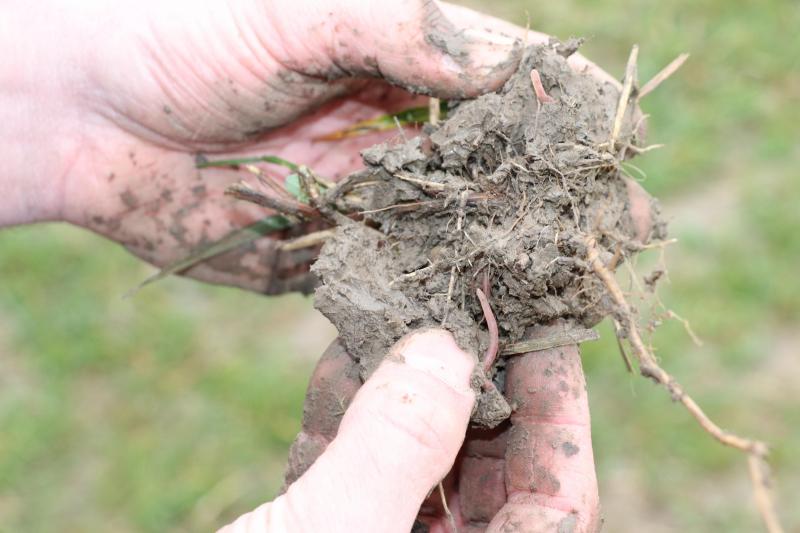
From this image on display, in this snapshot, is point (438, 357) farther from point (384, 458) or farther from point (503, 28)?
point (503, 28)

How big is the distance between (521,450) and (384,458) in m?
0.48

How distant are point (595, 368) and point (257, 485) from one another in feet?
5.14

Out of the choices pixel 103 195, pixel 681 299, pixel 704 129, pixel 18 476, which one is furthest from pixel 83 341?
pixel 704 129

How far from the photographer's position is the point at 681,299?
11.9ft

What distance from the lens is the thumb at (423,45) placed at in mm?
1991

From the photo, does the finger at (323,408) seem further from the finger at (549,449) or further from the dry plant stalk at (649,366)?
the dry plant stalk at (649,366)

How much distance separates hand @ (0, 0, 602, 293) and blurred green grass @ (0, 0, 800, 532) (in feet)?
3.91

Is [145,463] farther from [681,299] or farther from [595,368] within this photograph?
[681,299]

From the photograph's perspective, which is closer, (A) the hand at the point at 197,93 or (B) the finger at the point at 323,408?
(B) the finger at the point at 323,408

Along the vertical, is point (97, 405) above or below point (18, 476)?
above

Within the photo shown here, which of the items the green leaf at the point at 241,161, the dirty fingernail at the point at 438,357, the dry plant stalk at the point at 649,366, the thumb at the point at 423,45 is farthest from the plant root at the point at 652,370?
the green leaf at the point at 241,161

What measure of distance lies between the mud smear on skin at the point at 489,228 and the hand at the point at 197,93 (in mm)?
166

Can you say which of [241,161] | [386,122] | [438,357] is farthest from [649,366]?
[241,161]

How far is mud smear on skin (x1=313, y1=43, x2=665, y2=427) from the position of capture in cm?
181
